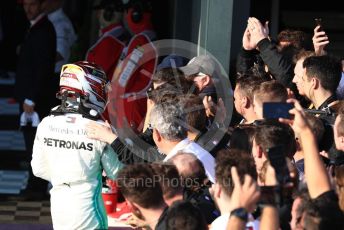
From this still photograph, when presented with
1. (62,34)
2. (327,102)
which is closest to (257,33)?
(327,102)

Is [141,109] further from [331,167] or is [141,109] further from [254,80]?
[331,167]

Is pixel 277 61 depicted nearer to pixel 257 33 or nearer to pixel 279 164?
pixel 257 33

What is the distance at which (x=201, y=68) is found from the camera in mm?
6887

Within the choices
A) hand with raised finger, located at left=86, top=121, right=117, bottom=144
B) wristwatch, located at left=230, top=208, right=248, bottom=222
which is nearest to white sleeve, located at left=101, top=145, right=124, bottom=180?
hand with raised finger, located at left=86, top=121, right=117, bottom=144

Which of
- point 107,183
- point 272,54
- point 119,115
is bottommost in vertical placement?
point 107,183

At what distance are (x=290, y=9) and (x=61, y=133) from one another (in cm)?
960

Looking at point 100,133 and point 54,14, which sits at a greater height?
point 54,14

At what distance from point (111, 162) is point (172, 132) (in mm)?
423

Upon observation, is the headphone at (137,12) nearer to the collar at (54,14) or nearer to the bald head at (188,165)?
the collar at (54,14)

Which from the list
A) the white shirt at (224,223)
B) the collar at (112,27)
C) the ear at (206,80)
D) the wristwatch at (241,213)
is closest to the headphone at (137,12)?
the collar at (112,27)

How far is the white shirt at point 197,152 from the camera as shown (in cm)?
552

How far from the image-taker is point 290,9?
14.7 m

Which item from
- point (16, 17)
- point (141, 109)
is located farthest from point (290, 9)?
point (141, 109)

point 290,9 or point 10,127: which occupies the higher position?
point 290,9
